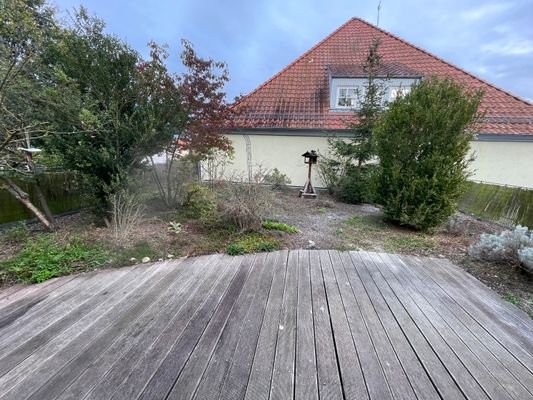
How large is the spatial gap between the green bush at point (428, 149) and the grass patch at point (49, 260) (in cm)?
494

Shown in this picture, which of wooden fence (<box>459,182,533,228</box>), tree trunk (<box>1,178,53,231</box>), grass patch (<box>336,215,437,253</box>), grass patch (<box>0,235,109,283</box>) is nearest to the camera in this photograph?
grass patch (<box>0,235,109,283</box>)

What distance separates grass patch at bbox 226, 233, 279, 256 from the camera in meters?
3.26

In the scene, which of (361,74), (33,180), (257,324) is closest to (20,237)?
(33,180)

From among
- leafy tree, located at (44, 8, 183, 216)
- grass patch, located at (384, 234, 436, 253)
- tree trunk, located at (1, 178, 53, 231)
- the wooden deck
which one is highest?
leafy tree, located at (44, 8, 183, 216)

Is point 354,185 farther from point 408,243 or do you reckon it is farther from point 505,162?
point 505,162

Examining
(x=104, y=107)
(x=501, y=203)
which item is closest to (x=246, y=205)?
(x=104, y=107)

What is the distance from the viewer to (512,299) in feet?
7.50

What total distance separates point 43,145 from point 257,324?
14.6 ft

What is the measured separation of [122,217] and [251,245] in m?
2.05

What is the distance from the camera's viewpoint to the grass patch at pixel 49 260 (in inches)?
99.0

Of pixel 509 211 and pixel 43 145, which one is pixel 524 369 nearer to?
pixel 509 211

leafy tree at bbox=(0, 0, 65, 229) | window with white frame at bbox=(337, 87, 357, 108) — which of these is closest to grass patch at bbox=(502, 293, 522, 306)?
leafy tree at bbox=(0, 0, 65, 229)

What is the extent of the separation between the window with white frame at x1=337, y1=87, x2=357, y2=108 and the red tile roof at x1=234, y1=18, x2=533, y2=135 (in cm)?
38

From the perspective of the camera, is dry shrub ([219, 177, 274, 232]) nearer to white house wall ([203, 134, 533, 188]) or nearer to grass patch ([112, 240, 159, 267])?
grass patch ([112, 240, 159, 267])
